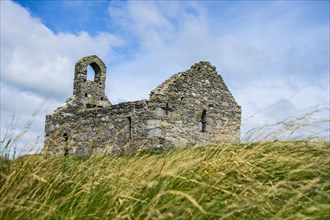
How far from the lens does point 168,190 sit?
3.04 metres

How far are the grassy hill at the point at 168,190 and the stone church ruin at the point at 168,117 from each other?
31.1ft

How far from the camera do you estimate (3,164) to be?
4375 millimetres

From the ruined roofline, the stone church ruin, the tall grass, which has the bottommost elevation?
the tall grass

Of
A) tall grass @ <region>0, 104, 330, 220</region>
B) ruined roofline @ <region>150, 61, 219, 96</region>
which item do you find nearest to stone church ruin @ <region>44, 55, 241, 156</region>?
ruined roofline @ <region>150, 61, 219, 96</region>

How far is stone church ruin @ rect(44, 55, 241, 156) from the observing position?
15711mm

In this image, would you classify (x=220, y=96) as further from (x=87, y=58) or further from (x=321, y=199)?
(x=321, y=199)

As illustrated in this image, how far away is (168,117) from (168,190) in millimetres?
12967

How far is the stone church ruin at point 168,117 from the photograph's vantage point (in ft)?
51.5

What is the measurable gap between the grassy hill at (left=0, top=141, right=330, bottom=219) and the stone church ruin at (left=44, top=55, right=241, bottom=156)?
9.47 m

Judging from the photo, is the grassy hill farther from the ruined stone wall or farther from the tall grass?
the ruined stone wall

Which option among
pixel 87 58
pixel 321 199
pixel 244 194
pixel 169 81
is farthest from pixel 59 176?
pixel 87 58

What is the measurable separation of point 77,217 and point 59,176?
0.93 metres

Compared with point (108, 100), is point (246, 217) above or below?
below

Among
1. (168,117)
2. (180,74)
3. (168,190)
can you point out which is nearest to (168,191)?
(168,190)
